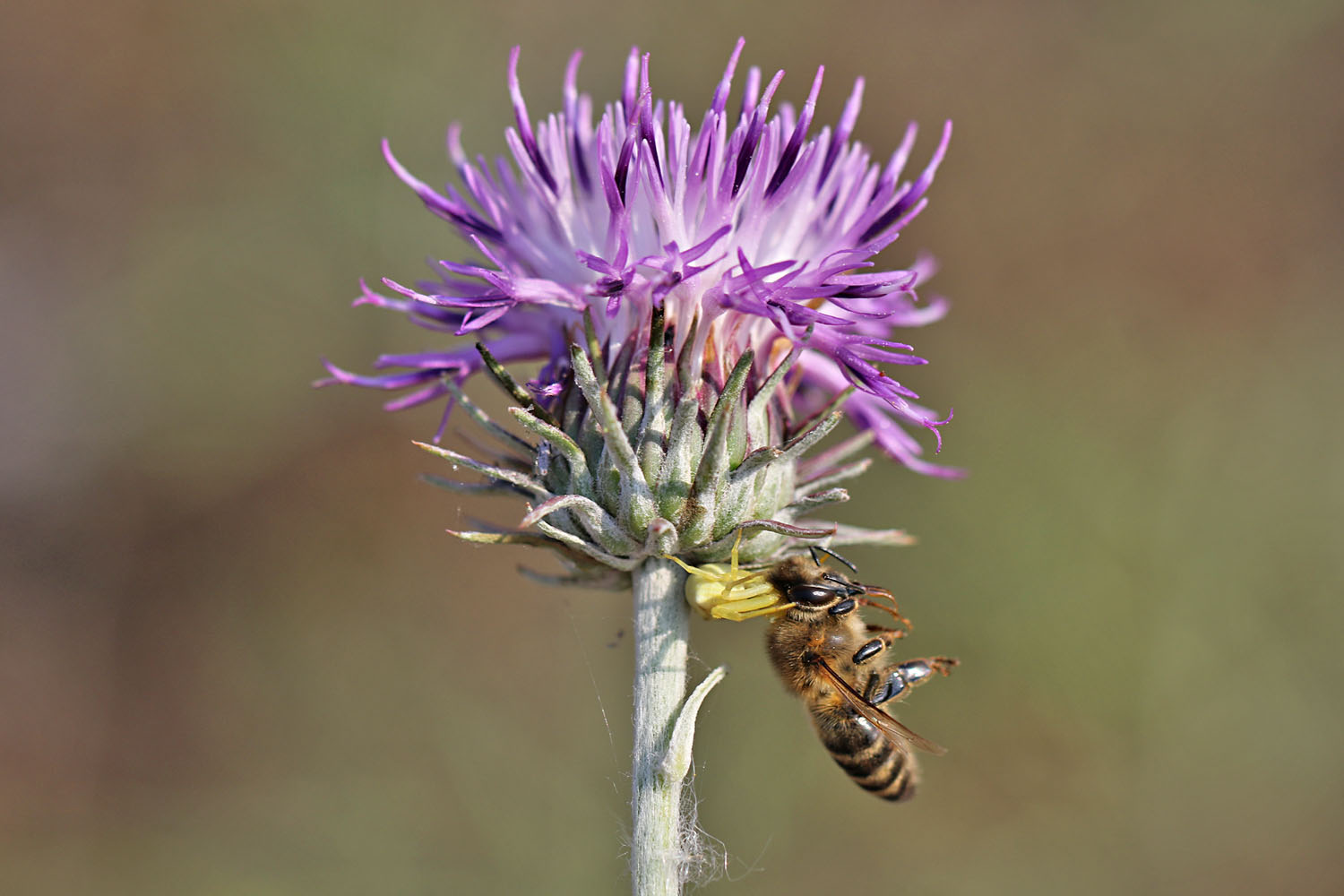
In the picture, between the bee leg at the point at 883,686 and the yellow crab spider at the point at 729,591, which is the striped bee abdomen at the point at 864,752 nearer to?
the bee leg at the point at 883,686

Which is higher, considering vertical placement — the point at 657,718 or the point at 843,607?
the point at 843,607

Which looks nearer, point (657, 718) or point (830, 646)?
point (657, 718)

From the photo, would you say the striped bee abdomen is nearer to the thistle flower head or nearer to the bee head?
the bee head

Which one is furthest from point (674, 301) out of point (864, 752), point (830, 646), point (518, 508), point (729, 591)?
point (518, 508)

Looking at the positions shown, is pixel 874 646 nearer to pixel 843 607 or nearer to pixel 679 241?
pixel 843 607

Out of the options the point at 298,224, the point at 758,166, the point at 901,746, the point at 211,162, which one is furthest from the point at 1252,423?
the point at 211,162

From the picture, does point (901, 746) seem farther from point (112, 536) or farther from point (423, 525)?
point (112, 536)

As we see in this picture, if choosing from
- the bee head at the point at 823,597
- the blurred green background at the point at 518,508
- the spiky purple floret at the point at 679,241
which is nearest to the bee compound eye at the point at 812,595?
the bee head at the point at 823,597
